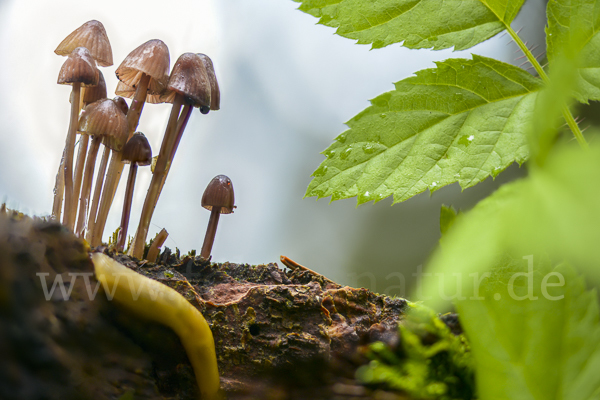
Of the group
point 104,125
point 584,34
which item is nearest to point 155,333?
point 584,34

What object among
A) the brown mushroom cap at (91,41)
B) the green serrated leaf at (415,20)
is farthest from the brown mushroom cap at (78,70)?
the green serrated leaf at (415,20)

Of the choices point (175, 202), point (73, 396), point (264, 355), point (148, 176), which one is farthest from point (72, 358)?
point (175, 202)

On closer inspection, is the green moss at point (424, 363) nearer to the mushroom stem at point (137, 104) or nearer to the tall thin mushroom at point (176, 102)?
the tall thin mushroom at point (176, 102)

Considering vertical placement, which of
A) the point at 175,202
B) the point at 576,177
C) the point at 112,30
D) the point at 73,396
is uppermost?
the point at 112,30

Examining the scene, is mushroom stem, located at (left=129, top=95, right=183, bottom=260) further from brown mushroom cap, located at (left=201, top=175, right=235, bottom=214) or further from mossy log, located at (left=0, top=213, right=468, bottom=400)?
mossy log, located at (left=0, top=213, right=468, bottom=400)

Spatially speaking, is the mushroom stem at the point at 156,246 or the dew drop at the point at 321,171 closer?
the dew drop at the point at 321,171

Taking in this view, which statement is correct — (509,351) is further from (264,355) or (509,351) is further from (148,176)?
(148,176)

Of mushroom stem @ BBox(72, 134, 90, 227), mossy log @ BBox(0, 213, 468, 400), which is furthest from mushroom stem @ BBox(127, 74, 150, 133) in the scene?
mossy log @ BBox(0, 213, 468, 400)
